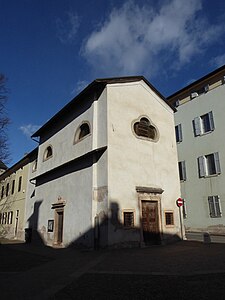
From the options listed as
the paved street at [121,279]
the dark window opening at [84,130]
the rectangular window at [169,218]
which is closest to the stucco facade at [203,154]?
the rectangular window at [169,218]

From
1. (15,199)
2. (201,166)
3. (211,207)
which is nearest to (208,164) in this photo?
(201,166)

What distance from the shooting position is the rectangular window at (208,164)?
20.3 meters

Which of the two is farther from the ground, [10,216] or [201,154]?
[201,154]

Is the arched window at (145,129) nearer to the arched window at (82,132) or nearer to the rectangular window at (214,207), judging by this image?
A: the arched window at (82,132)

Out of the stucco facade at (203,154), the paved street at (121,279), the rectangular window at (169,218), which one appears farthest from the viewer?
the stucco facade at (203,154)

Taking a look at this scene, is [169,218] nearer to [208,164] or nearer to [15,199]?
[208,164]

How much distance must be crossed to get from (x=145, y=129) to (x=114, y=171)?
12.5 feet

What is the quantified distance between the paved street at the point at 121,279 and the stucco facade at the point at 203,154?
11.8 m

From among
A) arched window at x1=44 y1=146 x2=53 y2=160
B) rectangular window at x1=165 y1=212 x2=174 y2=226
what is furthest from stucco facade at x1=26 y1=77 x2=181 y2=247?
Answer: arched window at x1=44 y1=146 x2=53 y2=160

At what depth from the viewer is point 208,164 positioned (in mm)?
21156

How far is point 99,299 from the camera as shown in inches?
188

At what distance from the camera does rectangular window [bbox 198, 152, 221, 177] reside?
2034 centimetres

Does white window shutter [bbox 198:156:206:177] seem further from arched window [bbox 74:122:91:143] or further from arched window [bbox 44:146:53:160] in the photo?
arched window [bbox 44:146:53:160]

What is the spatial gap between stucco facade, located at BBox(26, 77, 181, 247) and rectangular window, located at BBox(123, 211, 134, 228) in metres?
0.05
